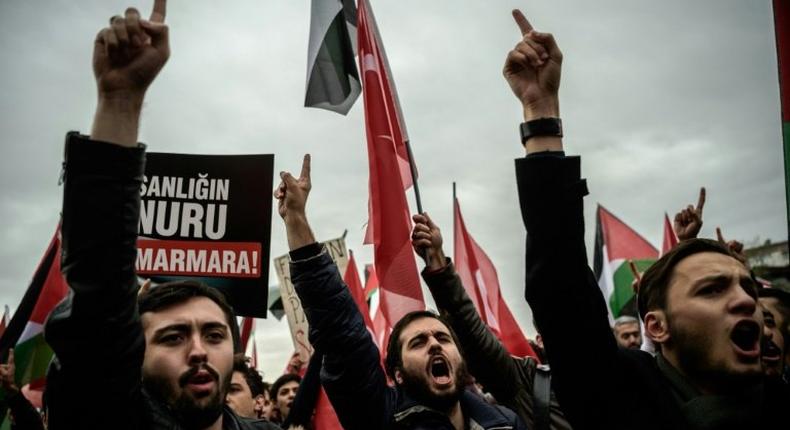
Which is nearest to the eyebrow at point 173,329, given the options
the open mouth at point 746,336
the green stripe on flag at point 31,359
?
the open mouth at point 746,336

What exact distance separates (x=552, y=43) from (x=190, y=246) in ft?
9.05

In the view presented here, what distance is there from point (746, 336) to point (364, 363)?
61.6 inches

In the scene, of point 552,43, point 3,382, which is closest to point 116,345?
point 552,43

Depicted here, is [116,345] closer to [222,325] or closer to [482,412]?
[222,325]

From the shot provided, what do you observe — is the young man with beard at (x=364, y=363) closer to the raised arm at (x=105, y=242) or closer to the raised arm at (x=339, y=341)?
the raised arm at (x=339, y=341)

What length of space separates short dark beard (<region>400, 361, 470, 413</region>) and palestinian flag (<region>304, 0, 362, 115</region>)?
223 cm

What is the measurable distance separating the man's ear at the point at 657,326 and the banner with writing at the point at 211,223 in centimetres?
234

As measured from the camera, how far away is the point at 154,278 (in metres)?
3.84

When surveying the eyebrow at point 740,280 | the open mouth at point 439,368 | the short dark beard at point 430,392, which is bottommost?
the short dark beard at point 430,392

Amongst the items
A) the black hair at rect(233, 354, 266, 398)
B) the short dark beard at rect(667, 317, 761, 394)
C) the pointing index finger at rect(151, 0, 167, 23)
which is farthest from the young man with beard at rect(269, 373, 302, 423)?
the pointing index finger at rect(151, 0, 167, 23)

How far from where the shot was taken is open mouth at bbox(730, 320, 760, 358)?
1920 mm

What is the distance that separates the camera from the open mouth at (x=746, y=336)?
6.30 feet

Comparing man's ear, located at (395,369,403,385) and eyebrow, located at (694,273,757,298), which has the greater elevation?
eyebrow, located at (694,273,757,298)

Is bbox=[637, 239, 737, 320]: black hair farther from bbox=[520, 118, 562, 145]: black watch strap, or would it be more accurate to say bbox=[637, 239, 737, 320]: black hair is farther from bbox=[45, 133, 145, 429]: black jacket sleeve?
bbox=[45, 133, 145, 429]: black jacket sleeve
